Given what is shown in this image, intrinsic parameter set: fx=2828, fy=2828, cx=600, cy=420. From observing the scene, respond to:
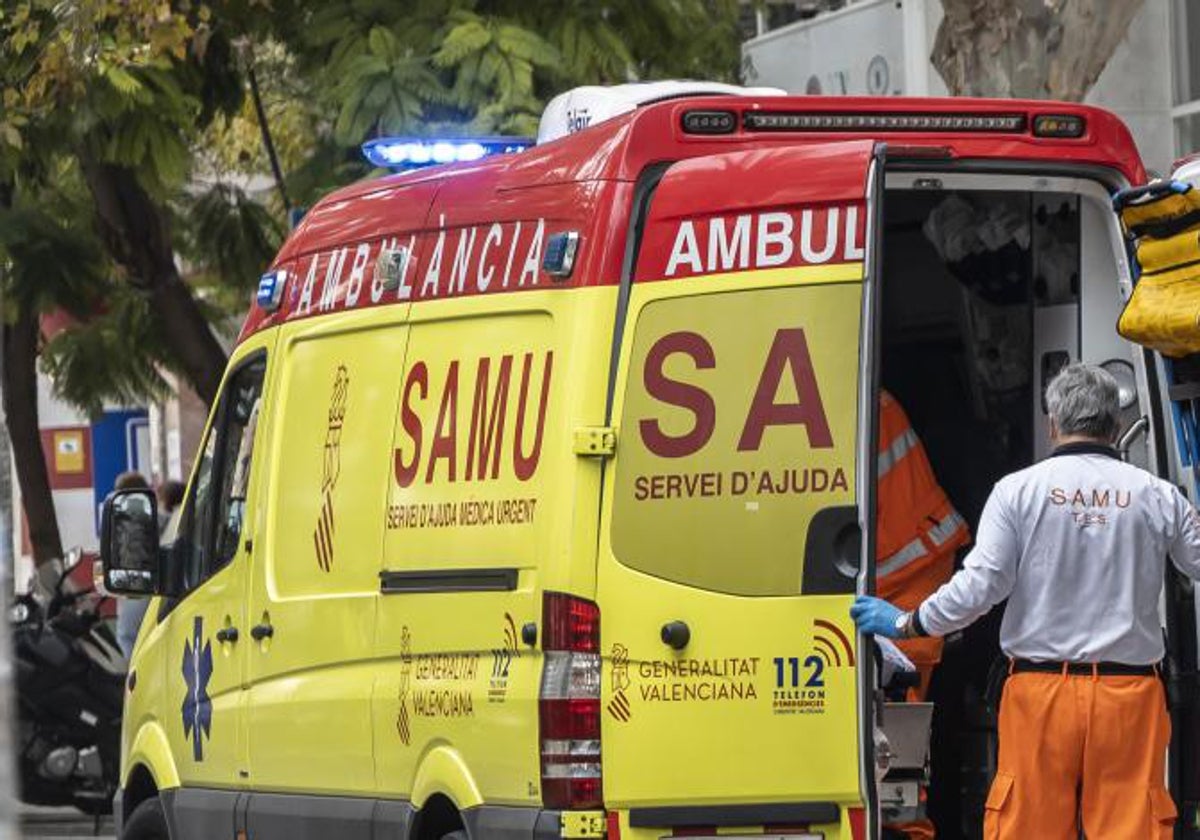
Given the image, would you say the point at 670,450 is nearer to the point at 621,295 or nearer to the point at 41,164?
the point at 621,295

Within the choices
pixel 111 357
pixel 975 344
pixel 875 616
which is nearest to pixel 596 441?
pixel 875 616

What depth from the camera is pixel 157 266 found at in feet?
53.4

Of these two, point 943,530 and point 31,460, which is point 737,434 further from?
point 31,460

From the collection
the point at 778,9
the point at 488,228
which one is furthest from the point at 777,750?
the point at 778,9

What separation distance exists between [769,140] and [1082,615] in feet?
4.52

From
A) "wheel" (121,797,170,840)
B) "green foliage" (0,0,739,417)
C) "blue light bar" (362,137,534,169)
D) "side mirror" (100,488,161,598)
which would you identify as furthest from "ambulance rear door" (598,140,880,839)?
"green foliage" (0,0,739,417)

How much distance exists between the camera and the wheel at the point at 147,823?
29.7 ft

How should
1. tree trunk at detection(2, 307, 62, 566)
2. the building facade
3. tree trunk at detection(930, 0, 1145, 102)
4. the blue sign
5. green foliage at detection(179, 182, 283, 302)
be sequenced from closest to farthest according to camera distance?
tree trunk at detection(930, 0, 1145, 102)
the building facade
green foliage at detection(179, 182, 283, 302)
tree trunk at detection(2, 307, 62, 566)
the blue sign

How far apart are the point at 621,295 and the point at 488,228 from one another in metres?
0.71

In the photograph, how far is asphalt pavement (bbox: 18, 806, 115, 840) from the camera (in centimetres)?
1540

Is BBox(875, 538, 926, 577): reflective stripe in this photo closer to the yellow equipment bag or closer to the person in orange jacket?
the person in orange jacket

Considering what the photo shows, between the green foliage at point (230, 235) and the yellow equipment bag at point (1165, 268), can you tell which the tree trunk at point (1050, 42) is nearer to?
the yellow equipment bag at point (1165, 268)

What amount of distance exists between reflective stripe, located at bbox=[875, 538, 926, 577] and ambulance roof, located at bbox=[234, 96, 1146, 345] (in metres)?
1.14

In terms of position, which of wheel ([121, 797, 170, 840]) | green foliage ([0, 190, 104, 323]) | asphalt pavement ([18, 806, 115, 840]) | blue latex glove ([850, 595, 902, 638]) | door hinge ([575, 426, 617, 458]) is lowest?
asphalt pavement ([18, 806, 115, 840])
